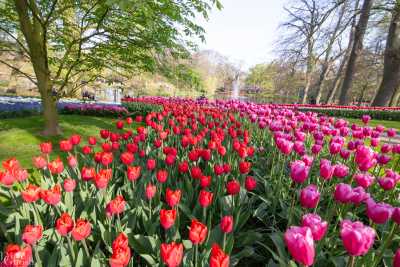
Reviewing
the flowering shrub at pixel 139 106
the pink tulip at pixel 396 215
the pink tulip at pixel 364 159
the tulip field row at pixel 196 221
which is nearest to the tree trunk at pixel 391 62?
the flowering shrub at pixel 139 106

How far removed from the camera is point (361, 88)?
4841 cm

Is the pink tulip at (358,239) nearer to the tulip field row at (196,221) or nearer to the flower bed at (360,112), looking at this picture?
the tulip field row at (196,221)

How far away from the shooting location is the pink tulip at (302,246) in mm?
1035

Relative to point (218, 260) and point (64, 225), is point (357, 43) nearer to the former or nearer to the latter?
point (218, 260)

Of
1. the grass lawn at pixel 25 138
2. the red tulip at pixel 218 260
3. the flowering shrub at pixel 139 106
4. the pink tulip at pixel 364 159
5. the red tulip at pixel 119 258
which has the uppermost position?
the pink tulip at pixel 364 159

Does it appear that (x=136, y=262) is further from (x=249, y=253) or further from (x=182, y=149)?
(x=182, y=149)

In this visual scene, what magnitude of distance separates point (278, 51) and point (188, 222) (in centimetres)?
2413

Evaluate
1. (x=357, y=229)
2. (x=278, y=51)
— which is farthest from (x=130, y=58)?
(x=278, y=51)

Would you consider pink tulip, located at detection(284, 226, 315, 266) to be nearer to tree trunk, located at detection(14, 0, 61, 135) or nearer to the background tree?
the background tree

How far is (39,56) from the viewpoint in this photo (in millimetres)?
6309

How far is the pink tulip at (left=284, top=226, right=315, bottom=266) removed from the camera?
3.40 feet

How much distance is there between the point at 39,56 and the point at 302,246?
717 cm

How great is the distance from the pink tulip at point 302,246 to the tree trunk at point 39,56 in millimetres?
6758

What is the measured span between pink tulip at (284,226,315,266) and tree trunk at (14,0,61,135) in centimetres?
676
